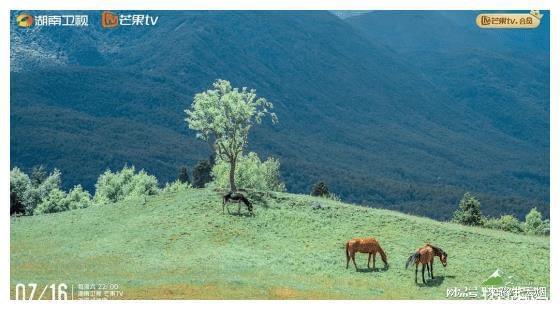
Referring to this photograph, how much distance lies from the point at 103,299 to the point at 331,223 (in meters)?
26.8

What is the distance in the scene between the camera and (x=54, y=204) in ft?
351

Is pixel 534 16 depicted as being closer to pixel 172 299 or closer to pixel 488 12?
pixel 488 12

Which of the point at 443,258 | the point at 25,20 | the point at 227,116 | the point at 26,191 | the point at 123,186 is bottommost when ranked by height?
the point at 443,258

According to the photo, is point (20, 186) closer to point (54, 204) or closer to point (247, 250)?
point (54, 204)

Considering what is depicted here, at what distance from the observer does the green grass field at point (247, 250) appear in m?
46.2

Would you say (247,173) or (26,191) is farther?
(247,173)

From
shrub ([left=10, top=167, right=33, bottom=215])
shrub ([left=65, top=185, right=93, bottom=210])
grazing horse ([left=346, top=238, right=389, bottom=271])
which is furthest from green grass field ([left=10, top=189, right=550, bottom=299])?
shrub ([left=65, top=185, right=93, bottom=210])

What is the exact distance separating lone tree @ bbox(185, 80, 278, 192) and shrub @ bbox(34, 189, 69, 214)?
142ft

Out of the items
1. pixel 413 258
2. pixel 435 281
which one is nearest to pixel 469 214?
pixel 413 258

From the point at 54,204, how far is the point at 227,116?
47627 millimetres

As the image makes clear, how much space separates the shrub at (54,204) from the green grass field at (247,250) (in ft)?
98.1

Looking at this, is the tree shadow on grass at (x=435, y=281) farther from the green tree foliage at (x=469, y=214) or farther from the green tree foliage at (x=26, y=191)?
the green tree foliage at (x=26, y=191)

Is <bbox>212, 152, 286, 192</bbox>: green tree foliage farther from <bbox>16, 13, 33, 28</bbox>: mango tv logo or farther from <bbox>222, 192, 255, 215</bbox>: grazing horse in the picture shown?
<bbox>16, 13, 33, 28</bbox>: mango tv logo
